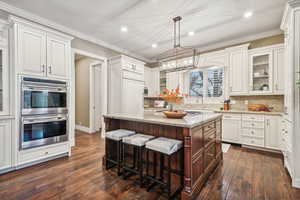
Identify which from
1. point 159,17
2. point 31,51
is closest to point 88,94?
point 31,51

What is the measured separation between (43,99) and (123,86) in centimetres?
198

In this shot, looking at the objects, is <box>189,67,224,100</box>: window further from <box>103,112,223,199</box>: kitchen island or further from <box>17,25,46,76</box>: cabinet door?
<box>17,25,46,76</box>: cabinet door

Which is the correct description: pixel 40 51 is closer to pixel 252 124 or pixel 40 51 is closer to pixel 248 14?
pixel 248 14

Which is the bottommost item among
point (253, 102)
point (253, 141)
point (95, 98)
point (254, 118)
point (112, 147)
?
point (253, 141)

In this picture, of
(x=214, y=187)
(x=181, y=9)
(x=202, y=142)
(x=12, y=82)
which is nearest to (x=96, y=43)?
(x=12, y=82)

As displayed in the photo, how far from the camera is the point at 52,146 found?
9.27 ft

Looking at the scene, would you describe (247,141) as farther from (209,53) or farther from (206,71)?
(209,53)

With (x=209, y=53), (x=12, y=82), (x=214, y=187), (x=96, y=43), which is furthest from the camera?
(x=209, y=53)

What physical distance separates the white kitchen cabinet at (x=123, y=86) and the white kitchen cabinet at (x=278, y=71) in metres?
3.58

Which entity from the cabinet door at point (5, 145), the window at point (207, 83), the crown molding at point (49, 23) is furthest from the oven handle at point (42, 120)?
the window at point (207, 83)

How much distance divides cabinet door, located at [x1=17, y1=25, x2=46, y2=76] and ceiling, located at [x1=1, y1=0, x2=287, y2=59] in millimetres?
594

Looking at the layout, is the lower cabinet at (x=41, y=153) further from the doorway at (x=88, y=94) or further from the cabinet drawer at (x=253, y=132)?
the cabinet drawer at (x=253, y=132)

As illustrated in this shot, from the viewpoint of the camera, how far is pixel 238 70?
3977 mm

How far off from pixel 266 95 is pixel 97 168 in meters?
4.50
